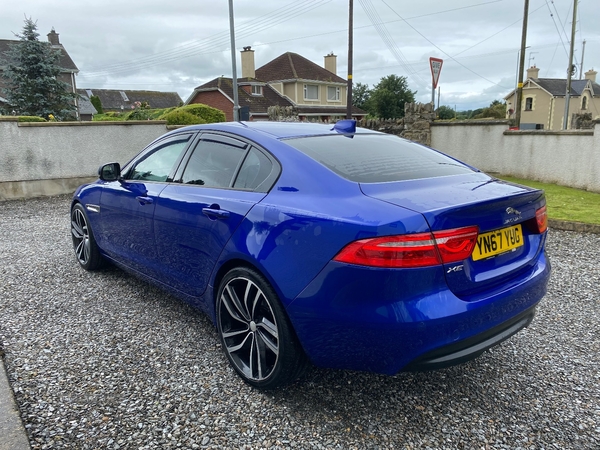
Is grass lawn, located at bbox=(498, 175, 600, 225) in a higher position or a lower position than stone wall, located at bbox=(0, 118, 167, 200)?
lower

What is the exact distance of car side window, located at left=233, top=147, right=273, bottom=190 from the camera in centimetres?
274

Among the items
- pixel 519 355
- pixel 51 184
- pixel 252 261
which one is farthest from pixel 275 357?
pixel 51 184

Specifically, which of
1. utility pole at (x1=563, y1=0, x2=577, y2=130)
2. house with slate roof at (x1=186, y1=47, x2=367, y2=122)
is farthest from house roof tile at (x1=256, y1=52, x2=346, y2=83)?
utility pole at (x1=563, y1=0, x2=577, y2=130)

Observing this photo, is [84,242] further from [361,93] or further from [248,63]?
[361,93]

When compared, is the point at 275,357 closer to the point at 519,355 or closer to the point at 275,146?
the point at 275,146

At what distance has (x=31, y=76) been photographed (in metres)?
17.0

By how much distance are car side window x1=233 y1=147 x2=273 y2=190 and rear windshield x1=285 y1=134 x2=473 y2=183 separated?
0.21 metres

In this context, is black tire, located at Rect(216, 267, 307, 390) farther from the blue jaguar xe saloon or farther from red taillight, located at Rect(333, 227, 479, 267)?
red taillight, located at Rect(333, 227, 479, 267)

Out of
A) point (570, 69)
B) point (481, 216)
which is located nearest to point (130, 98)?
point (570, 69)

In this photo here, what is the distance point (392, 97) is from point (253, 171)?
175 ft

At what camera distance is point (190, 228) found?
10.0 feet

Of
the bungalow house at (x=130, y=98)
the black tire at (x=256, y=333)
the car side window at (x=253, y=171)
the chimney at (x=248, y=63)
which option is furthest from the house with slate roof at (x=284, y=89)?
the black tire at (x=256, y=333)

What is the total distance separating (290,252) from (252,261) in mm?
308

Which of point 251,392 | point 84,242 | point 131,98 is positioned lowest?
point 251,392
